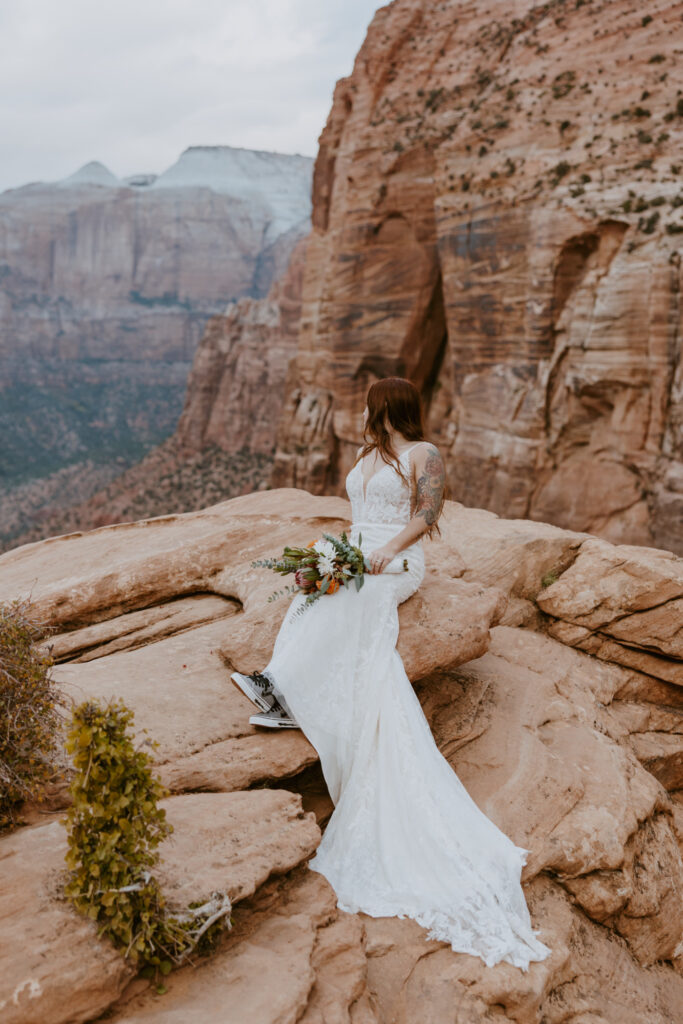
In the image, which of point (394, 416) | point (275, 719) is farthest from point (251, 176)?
point (275, 719)

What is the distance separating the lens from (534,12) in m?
36.6

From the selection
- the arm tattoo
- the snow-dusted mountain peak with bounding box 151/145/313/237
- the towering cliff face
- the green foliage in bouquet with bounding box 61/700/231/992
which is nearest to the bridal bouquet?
the arm tattoo

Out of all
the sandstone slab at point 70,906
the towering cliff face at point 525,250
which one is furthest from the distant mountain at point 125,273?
the sandstone slab at point 70,906

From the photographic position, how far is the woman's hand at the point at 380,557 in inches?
217

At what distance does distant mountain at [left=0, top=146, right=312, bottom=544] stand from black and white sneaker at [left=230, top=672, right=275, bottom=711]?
122 meters

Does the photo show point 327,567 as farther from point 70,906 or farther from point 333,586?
point 70,906

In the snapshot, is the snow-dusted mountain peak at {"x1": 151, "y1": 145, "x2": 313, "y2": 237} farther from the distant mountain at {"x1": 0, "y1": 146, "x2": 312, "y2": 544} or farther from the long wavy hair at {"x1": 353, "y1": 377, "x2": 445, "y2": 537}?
the long wavy hair at {"x1": 353, "y1": 377, "x2": 445, "y2": 537}

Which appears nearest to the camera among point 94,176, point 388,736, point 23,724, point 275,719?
point 23,724

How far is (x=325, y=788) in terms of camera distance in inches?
217

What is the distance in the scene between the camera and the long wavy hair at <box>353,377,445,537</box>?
5656mm

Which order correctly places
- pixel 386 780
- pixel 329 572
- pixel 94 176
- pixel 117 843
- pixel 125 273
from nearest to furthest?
1. pixel 117 843
2. pixel 386 780
3. pixel 329 572
4. pixel 125 273
5. pixel 94 176

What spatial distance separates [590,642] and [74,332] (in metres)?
157

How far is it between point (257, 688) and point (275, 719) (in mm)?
288

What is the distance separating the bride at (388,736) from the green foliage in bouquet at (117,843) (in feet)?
4.60
